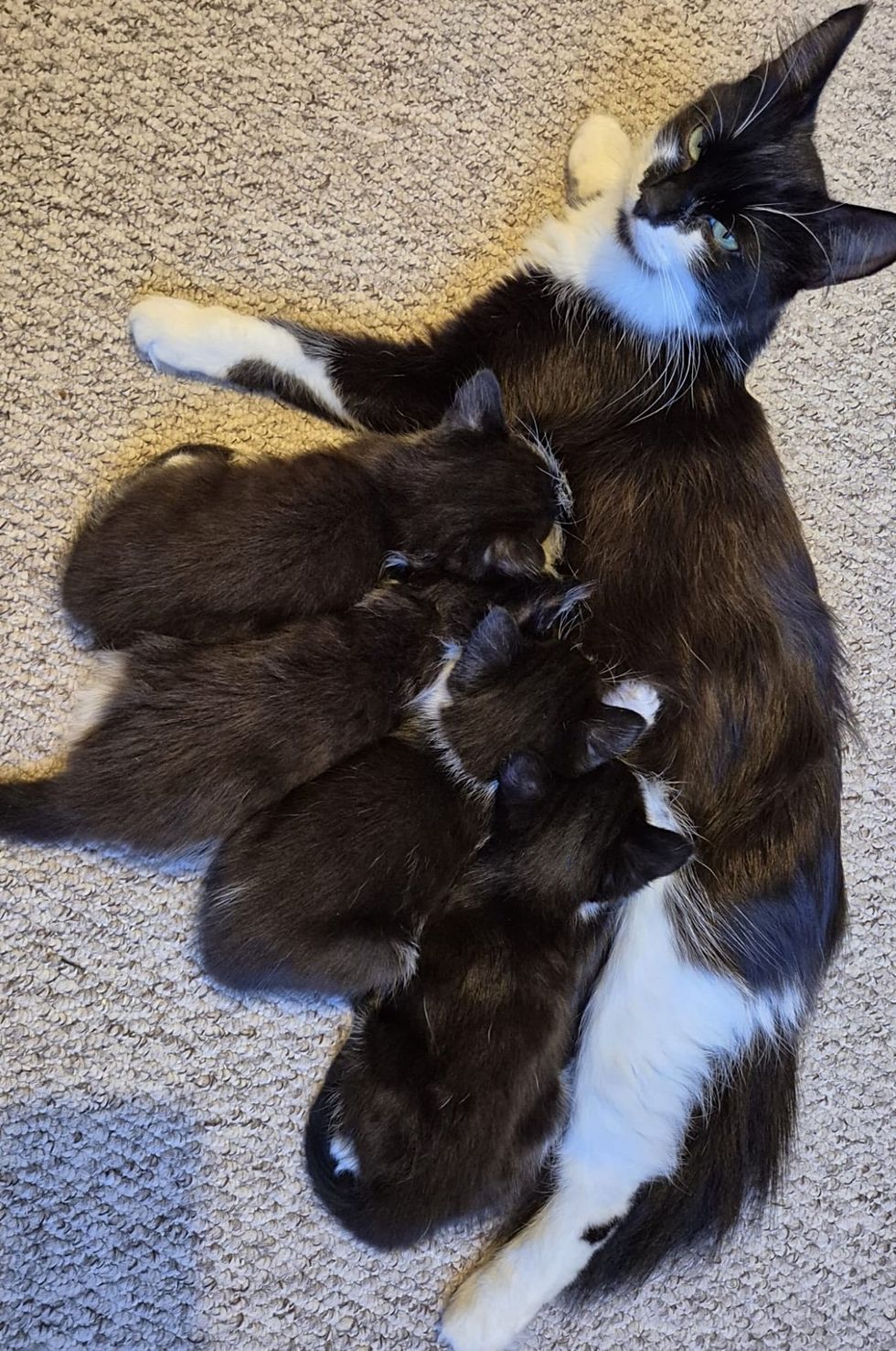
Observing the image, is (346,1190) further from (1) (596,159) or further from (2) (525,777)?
(1) (596,159)

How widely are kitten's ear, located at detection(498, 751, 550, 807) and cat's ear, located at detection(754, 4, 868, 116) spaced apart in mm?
837

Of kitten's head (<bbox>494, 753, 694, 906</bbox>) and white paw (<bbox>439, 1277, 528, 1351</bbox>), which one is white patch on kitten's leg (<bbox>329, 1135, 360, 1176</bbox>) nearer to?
white paw (<bbox>439, 1277, 528, 1351</bbox>)

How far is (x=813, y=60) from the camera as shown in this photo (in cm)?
121

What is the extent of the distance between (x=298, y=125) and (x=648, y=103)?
549 mm

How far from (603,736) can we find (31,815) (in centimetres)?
66

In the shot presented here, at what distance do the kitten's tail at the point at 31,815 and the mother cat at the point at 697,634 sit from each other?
57cm

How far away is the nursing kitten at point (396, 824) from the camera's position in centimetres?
110

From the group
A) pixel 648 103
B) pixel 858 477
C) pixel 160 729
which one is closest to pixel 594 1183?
pixel 160 729

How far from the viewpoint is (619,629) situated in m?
1.20

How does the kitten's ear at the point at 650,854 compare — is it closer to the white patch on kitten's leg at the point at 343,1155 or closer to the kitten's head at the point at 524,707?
the kitten's head at the point at 524,707

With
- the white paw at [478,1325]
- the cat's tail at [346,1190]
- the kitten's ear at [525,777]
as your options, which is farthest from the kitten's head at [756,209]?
the white paw at [478,1325]

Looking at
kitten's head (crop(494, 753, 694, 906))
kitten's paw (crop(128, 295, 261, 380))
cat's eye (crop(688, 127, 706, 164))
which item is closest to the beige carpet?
kitten's paw (crop(128, 295, 261, 380))

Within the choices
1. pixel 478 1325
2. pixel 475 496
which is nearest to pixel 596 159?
pixel 475 496

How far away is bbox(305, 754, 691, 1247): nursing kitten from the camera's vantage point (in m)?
1.10
